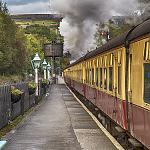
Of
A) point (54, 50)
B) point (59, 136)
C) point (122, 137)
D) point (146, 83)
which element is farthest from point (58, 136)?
point (54, 50)

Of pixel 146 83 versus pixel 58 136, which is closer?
pixel 146 83

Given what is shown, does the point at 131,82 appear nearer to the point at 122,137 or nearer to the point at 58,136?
the point at 122,137

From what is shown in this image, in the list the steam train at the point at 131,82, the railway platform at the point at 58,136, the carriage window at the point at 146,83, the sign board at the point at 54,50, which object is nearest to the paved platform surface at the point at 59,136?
the railway platform at the point at 58,136

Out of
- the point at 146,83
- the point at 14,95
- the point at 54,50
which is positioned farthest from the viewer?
the point at 54,50

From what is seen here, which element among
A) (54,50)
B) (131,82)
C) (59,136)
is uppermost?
(54,50)

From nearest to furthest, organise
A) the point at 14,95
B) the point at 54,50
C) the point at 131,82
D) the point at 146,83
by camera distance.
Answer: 1. the point at 146,83
2. the point at 131,82
3. the point at 14,95
4. the point at 54,50

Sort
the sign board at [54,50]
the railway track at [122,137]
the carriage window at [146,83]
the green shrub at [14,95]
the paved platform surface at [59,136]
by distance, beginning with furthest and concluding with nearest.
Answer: the sign board at [54,50] → the green shrub at [14,95] → the paved platform surface at [59,136] → the railway track at [122,137] → the carriage window at [146,83]

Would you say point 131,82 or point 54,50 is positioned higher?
point 54,50

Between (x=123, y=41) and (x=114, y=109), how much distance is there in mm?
2538

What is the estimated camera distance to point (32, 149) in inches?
480

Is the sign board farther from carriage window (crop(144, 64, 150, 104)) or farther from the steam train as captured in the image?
carriage window (crop(144, 64, 150, 104))

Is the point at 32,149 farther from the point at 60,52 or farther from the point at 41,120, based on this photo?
the point at 60,52

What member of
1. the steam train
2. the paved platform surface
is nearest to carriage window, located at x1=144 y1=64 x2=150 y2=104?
the steam train

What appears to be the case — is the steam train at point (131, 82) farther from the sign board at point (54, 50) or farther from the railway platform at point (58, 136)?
the sign board at point (54, 50)
